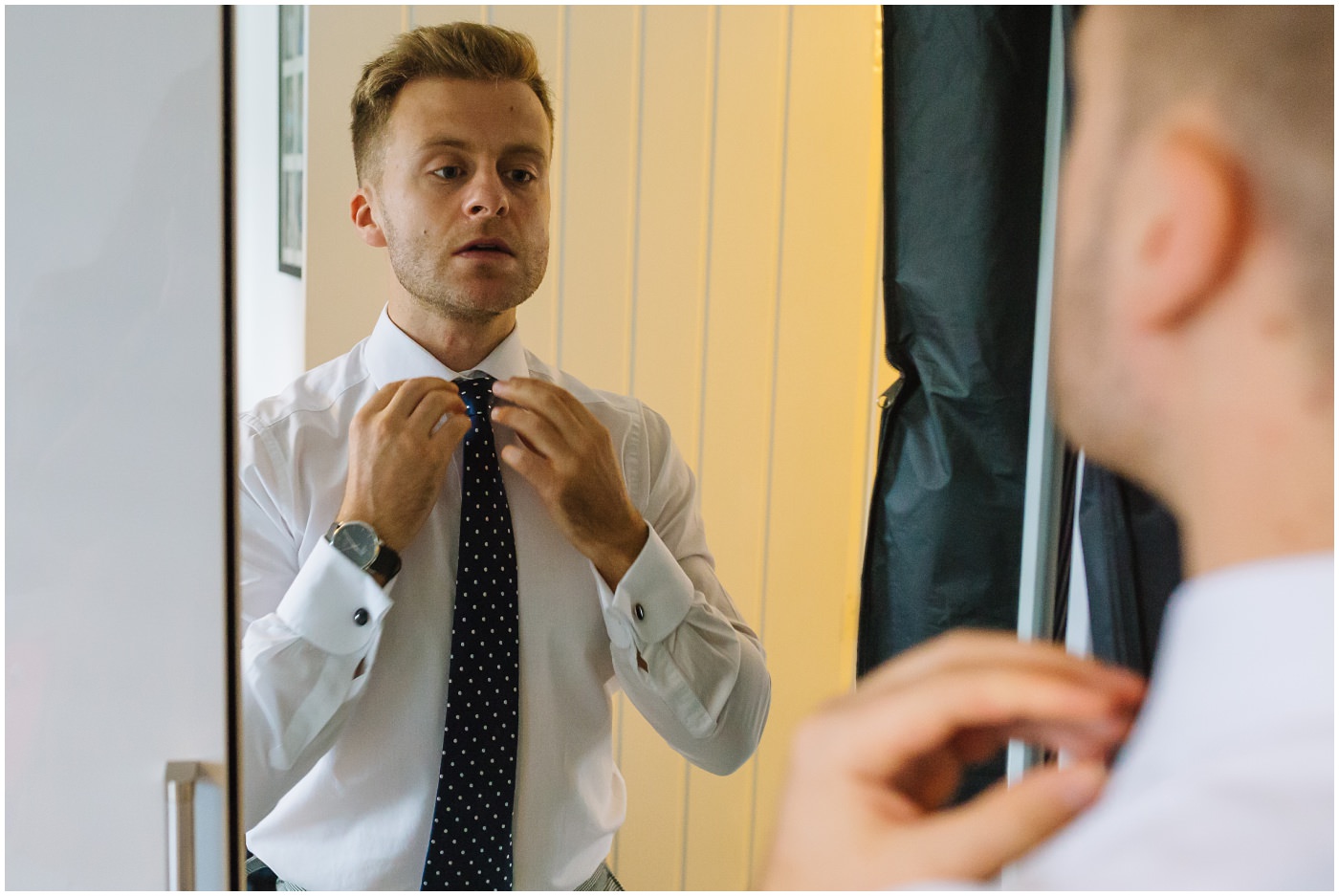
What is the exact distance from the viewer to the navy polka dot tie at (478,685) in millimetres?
812

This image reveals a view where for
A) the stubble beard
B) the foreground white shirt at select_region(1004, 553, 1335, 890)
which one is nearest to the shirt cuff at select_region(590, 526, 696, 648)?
the stubble beard

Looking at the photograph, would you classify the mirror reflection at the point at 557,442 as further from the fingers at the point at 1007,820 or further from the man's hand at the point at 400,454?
the fingers at the point at 1007,820

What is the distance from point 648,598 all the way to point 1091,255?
0.43 metres

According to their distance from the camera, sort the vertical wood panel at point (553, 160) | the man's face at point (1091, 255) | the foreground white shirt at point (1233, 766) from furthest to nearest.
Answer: the vertical wood panel at point (553, 160) < the man's face at point (1091, 255) < the foreground white shirt at point (1233, 766)

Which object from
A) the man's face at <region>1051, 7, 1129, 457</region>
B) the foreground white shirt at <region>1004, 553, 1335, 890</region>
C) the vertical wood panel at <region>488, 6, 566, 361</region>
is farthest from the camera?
the vertical wood panel at <region>488, 6, 566, 361</region>

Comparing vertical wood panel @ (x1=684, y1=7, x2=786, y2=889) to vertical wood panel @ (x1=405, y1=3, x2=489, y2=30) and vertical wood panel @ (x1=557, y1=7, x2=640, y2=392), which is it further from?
vertical wood panel @ (x1=405, y1=3, x2=489, y2=30)

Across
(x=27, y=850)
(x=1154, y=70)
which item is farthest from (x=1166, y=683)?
(x=27, y=850)

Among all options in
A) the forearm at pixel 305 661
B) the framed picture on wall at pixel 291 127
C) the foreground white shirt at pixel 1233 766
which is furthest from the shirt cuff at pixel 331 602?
the foreground white shirt at pixel 1233 766

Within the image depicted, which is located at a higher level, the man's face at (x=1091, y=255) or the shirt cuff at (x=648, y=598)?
the man's face at (x=1091, y=255)

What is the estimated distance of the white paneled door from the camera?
68 centimetres

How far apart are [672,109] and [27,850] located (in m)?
0.74

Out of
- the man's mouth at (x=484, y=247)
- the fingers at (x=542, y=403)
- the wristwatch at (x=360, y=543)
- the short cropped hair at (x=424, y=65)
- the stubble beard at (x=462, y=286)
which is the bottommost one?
the wristwatch at (x=360, y=543)

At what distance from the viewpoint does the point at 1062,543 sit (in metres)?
0.77

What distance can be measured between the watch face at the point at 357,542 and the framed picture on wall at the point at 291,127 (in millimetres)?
199
